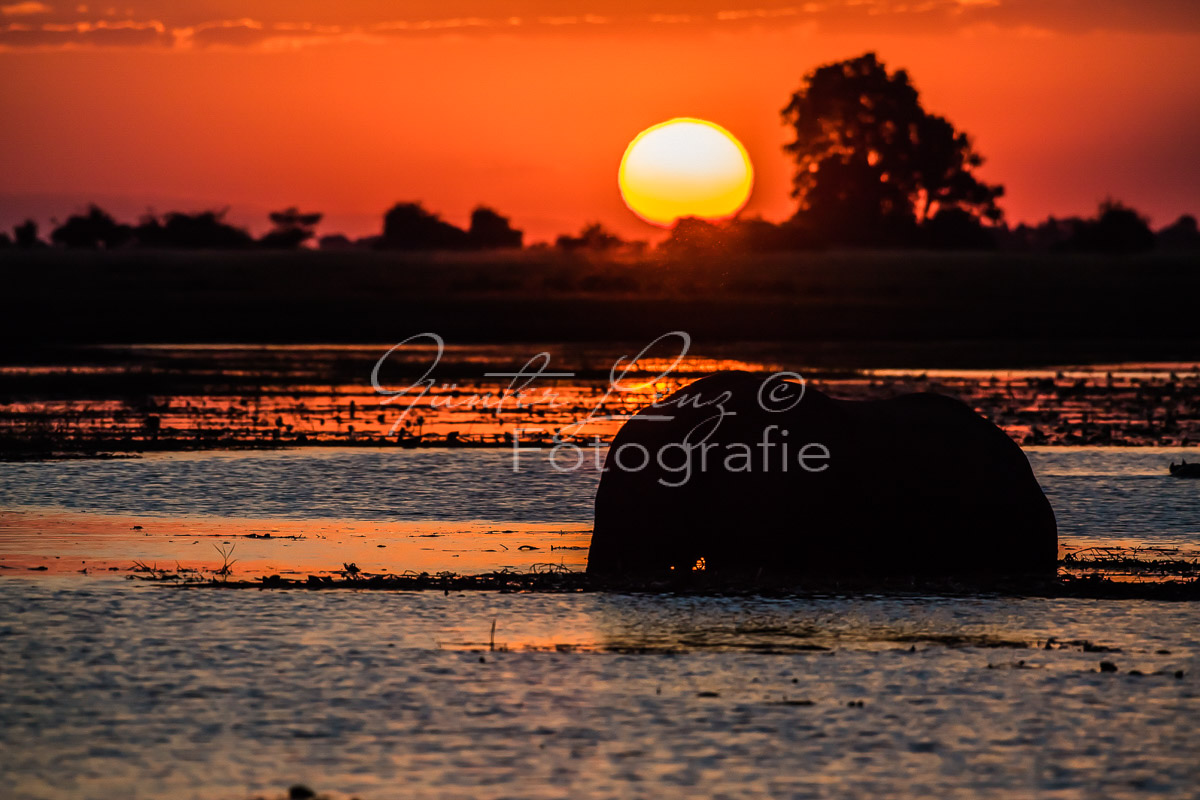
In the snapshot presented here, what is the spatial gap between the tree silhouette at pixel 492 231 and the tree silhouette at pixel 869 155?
76.9ft

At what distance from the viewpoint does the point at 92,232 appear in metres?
120

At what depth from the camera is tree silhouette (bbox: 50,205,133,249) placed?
120312 mm

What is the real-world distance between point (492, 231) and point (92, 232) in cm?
2817

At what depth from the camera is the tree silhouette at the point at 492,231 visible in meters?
128

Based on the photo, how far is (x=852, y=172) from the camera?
114m

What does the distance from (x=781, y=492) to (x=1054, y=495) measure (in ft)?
23.0

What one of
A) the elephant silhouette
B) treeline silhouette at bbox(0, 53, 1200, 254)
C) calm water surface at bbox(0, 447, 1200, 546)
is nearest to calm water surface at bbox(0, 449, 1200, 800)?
the elephant silhouette

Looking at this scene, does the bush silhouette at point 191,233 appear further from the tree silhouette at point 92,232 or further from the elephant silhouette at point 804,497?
the elephant silhouette at point 804,497

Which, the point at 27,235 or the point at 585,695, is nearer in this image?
the point at 585,695

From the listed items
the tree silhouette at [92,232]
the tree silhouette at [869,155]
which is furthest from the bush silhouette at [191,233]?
the tree silhouette at [869,155]

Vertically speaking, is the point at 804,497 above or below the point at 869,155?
below

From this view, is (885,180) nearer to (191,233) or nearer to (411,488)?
(191,233)

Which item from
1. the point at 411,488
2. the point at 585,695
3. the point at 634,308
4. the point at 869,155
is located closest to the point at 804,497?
the point at 585,695

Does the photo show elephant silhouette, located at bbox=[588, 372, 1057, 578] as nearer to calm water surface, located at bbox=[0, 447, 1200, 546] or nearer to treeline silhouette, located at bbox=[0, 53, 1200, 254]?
calm water surface, located at bbox=[0, 447, 1200, 546]
